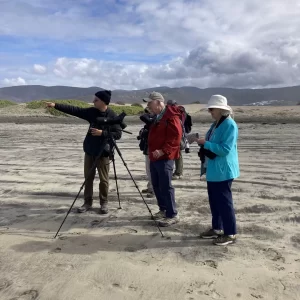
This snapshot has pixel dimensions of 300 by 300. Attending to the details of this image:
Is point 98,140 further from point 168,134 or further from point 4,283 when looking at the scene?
point 4,283

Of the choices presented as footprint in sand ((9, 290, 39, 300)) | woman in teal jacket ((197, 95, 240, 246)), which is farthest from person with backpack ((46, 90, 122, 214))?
footprint in sand ((9, 290, 39, 300))

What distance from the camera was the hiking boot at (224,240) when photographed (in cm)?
473

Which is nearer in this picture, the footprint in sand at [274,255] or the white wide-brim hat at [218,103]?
the footprint in sand at [274,255]

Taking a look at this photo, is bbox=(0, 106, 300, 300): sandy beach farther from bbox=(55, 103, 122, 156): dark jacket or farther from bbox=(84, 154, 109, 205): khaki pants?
bbox=(55, 103, 122, 156): dark jacket

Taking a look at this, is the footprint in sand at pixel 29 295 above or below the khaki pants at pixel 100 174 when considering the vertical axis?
below

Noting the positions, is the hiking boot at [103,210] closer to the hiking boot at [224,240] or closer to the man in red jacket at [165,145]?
the man in red jacket at [165,145]

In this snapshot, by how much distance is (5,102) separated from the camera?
131 feet

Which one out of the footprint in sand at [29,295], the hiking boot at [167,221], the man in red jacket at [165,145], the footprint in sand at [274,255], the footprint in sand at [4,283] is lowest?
the footprint in sand at [274,255]

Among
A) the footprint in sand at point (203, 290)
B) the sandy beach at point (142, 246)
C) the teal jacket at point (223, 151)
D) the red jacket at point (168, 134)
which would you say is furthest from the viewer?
the red jacket at point (168, 134)

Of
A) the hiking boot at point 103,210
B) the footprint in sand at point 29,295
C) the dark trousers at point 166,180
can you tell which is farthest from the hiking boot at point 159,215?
the footprint in sand at point 29,295

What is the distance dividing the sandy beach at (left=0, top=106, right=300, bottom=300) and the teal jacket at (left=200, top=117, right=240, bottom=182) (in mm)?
882

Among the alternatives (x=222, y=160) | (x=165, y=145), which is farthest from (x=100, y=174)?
(x=222, y=160)

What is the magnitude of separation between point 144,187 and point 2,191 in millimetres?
2756

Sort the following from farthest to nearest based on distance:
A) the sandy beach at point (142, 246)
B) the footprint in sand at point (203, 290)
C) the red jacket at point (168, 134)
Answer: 1. the red jacket at point (168, 134)
2. the sandy beach at point (142, 246)
3. the footprint in sand at point (203, 290)
